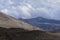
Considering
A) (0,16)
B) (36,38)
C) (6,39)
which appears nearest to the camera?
→ (6,39)

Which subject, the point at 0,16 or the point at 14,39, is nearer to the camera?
the point at 14,39

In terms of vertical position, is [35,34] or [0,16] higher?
[0,16]


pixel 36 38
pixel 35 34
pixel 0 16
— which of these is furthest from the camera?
pixel 0 16

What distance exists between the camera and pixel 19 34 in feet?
222

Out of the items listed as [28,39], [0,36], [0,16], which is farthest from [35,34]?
[0,16]

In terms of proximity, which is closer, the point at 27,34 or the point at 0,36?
the point at 0,36

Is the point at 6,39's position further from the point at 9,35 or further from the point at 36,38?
the point at 36,38

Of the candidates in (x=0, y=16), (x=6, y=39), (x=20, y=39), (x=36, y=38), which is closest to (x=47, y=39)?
(x=36, y=38)

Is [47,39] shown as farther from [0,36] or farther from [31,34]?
[0,36]

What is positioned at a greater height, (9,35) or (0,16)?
(0,16)

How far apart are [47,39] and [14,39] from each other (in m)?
9.31

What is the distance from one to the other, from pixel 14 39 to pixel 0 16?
57.8 m

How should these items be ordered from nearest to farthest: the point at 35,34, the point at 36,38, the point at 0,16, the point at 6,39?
1. the point at 6,39
2. the point at 36,38
3. the point at 35,34
4. the point at 0,16

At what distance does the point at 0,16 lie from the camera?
117 meters
